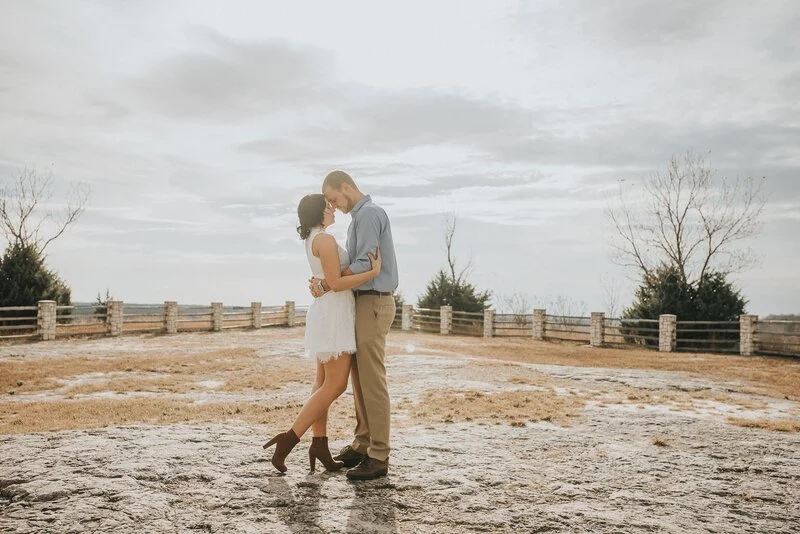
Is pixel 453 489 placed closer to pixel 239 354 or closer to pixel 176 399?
pixel 176 399

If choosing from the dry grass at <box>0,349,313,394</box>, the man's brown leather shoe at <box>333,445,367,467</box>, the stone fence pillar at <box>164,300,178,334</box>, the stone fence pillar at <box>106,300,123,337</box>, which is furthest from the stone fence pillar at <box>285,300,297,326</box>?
the man's brown leather shoe at <box>333,445,367,467</box>

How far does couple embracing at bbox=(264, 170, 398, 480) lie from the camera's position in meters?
3.91

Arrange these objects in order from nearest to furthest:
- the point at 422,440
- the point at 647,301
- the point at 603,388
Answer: the point at 422,440 < the point at 603,388 < the point at 647,301

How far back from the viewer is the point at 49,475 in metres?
3.76

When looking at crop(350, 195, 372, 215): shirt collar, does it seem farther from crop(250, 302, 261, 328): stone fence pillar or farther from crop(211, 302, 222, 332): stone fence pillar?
crop(250, 302, 261, 328): stone fence pillar

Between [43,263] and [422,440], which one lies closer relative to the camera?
[422,440]

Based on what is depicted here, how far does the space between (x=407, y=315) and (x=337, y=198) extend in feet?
83.8

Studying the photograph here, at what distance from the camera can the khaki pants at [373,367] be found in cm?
397

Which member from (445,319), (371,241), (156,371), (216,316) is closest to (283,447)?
(371,241)

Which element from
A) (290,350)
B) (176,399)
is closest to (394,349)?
(290,350)

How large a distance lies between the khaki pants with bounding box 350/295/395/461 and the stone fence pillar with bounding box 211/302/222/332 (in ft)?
78.3

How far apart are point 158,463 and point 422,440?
7.53 ft

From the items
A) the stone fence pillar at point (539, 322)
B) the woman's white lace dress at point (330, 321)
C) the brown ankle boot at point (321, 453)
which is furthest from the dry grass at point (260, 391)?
the stone fence pillar at point (539, 322)

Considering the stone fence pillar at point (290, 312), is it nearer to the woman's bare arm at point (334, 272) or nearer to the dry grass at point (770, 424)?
the dry grass at point (770, 424)
